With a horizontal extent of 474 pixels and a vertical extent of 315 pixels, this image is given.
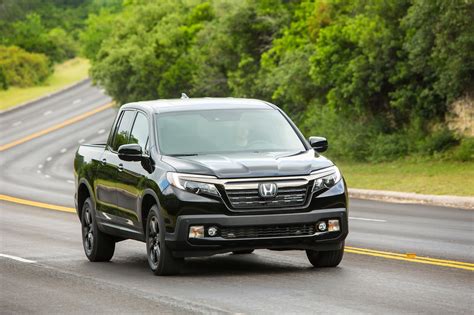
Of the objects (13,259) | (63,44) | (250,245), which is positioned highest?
(250,245)

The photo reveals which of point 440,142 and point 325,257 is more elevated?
point 325,257

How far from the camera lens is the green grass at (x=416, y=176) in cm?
3115

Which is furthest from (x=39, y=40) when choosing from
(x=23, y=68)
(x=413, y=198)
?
(x=413, y=198)

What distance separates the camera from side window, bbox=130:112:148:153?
47.6 ft

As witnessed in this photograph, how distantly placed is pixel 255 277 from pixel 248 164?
1126 mm

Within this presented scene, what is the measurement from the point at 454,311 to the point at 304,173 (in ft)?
10.3

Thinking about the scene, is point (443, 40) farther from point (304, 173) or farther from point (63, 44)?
point (63, 44)

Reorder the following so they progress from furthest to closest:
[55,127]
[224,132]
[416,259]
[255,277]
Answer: [55,127]
[416,259]
[224,132]
[255,277]

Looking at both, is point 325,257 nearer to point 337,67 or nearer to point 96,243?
point 96,243

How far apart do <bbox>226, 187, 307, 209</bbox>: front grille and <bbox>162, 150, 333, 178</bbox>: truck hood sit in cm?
16

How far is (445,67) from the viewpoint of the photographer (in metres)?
38.6

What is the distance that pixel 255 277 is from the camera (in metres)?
13.0

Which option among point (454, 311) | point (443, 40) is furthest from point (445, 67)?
point (454, 311)

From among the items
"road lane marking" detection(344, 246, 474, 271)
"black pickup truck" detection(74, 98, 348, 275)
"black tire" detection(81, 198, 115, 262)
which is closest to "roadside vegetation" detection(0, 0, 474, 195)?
"road lane marking" detection(344, 246, 474, 271)
